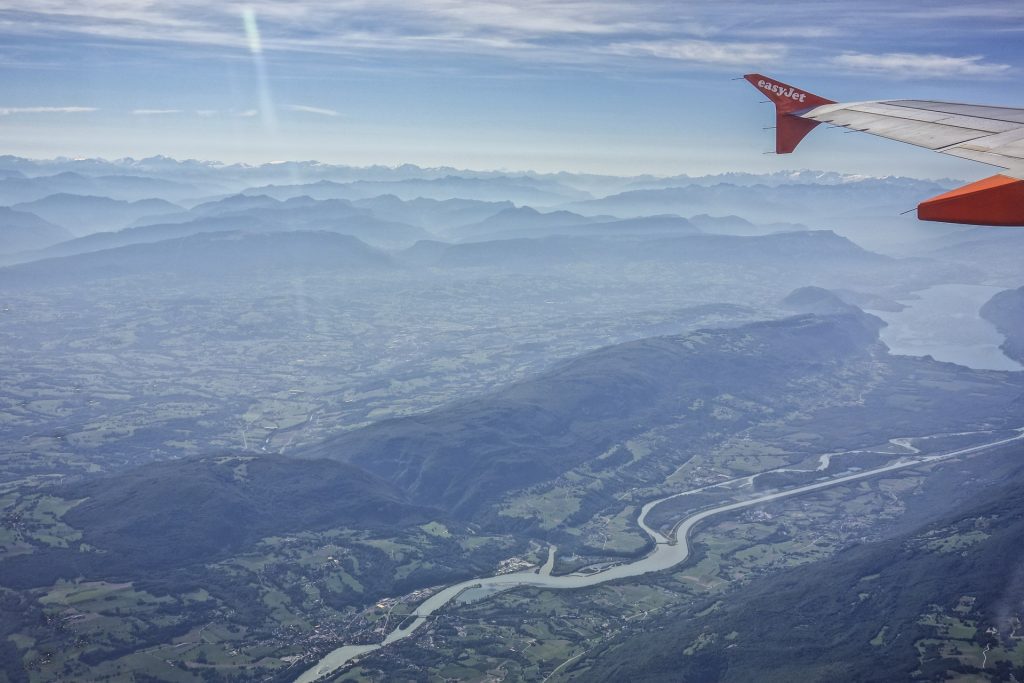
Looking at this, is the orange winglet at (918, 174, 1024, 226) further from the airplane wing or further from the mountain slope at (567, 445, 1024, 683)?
the mountain slope at (567, 445, 1024, 683)

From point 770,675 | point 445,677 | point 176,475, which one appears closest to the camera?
point 770,675

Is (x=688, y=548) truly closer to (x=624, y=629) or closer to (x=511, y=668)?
(x=624, y=629)

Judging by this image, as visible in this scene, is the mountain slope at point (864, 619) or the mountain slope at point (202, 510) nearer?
the mountain slope at point (864, 619)

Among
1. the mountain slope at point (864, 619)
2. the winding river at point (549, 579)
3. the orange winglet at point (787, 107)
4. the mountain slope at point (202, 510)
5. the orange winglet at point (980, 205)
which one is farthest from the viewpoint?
the mountain slope at point (202, 510)

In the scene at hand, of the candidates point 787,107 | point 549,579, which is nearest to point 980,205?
point 787,107

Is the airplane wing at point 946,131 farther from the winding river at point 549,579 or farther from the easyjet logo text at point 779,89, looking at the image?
the winding river at point 549,579

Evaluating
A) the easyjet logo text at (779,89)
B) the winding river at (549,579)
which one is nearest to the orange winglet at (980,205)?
the easyjet logo text at (779,89)

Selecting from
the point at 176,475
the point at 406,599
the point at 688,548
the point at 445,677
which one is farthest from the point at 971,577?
the point at 176,475

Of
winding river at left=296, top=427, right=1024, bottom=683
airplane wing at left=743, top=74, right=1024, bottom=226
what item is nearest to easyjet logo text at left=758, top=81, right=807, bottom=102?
airplane wing at left=743, top=74, right=1024, bottom=226
